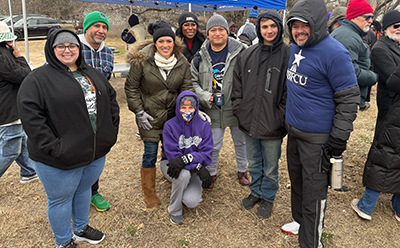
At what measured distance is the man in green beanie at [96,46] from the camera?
2953 mm

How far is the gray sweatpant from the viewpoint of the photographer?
2.97 metres

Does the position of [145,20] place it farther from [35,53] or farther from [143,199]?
[143,199]

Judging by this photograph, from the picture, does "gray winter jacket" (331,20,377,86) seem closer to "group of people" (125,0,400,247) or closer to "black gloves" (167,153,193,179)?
"group of people" (125,0,400,247)

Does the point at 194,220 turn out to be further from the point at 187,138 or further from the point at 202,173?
the point at 187,138

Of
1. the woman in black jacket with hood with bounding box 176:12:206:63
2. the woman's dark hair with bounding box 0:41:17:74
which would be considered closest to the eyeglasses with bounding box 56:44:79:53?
the woman's dark hair with bounding box 0:41:17:74

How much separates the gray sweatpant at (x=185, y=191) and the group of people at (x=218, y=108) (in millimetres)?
12

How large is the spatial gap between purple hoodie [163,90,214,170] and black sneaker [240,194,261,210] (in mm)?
757

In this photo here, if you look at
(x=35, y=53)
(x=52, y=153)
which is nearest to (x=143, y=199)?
(x=52, y=153)

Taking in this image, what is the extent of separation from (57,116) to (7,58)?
1.50m

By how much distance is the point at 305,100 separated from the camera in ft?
7.56

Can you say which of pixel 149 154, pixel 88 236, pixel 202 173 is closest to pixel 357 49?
pixel 202 173

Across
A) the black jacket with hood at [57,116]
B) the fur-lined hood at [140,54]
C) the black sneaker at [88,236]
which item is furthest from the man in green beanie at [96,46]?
the black jacket with hood at [57,116]

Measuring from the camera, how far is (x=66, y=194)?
2336 mm

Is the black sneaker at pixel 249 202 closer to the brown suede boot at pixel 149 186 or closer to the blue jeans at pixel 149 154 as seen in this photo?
the brown suede boot at pixel 149 186
